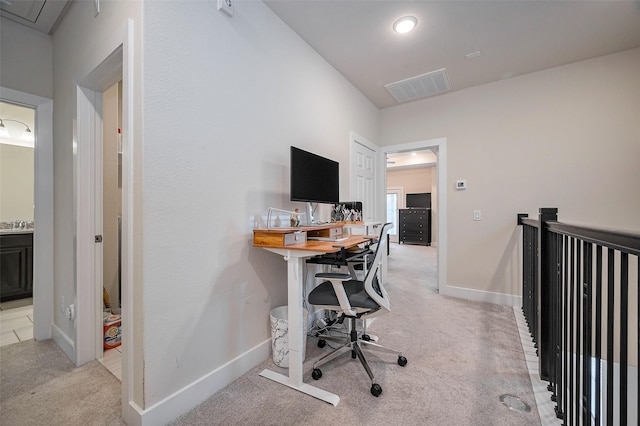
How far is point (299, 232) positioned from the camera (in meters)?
1.79

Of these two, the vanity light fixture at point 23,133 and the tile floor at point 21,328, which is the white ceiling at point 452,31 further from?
the tile floor at point 21,328

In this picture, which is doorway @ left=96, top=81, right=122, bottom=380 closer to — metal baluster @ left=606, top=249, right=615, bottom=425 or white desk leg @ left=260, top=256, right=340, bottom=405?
white desk leg @ left=260, top=256, right=340, bottom=405

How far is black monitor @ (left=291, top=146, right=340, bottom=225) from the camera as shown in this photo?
2027 millimetres

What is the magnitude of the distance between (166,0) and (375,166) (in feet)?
9.90

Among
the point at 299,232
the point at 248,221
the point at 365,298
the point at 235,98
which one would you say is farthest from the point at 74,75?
the point at 365,298

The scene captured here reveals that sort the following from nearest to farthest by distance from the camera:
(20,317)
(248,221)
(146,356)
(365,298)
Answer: (146,356) → (365,298) → (248,221) → (20,317)

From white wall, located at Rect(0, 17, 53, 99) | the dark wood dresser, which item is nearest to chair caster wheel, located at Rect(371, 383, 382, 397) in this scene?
white wall, located at Rect(0, 17, 53, 99)

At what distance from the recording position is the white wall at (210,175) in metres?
1.38

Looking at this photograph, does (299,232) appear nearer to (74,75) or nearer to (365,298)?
(365,298)

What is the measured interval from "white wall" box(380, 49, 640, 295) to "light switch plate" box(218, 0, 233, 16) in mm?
2726

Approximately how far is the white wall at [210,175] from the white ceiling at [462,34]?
44 cm

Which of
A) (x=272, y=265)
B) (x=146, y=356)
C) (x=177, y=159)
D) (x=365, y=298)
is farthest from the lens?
(x=272, y=265)

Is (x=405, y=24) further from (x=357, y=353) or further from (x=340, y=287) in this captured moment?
(x=357, y=353)

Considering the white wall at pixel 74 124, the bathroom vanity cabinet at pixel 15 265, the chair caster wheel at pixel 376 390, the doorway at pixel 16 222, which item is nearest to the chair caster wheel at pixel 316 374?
the chair caster wheel at pixel 376 390
